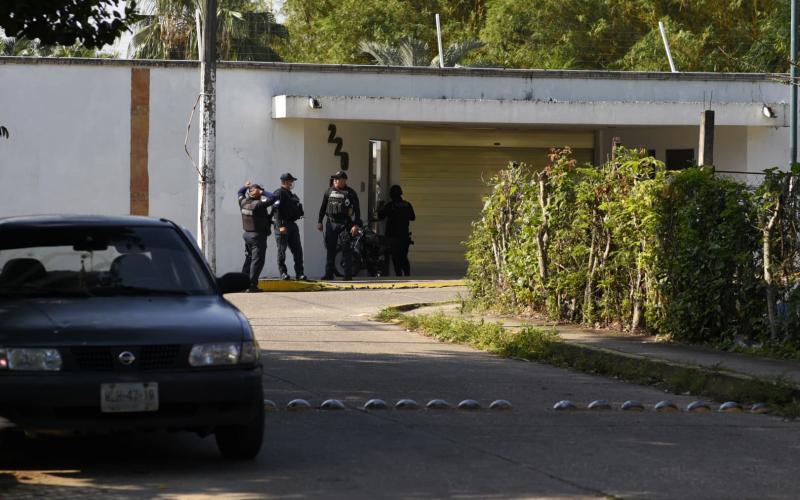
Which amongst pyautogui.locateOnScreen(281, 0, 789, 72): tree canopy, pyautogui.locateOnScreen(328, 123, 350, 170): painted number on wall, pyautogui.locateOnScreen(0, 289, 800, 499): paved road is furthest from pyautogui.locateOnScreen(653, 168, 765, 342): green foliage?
pyautogui.locateOnScreen(281, 0, 789, 72): tree canopy

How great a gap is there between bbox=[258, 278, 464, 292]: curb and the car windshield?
14.7m

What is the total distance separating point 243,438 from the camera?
7.62 meters

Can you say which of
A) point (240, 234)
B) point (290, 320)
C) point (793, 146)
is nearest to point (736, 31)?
point (793, 146)

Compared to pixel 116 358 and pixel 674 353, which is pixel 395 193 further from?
pixel 116 358

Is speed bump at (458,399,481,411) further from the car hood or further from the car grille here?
the car grille

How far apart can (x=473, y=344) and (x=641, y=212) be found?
7.44ft

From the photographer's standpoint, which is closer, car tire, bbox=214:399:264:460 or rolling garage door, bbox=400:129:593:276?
car tire, bbox=214:399:264:460

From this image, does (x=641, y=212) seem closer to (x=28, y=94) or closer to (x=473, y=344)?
(x=473, y=344)

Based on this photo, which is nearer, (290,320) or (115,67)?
(290,320)

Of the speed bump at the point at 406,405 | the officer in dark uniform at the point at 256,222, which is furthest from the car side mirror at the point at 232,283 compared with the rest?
the officer in dark uniform at the point at 256,222

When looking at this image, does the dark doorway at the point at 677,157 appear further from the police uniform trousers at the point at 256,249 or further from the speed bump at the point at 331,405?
the speed bump at the point at 331,405

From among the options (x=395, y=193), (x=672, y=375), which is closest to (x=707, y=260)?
(x=672, y=375)

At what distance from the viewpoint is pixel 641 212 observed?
14391 mm

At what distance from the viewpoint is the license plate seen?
705 cm
